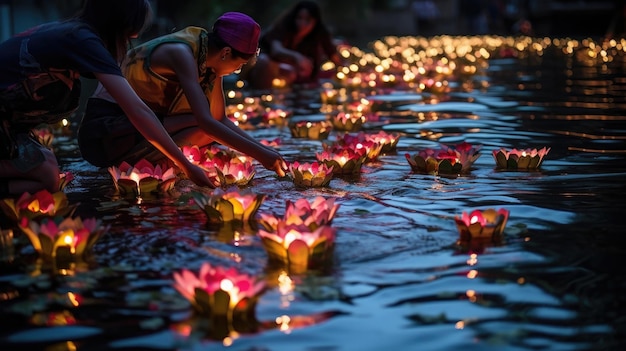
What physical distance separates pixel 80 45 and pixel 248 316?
197 centimetres

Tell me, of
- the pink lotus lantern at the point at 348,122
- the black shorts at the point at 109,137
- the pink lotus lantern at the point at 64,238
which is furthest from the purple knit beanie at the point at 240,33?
the pink lotus lantern at the point at 348,122

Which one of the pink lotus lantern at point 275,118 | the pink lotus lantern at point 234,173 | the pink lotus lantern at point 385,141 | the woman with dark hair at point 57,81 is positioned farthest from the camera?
the pink lotus lantern at point 275,118

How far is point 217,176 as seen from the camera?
215 inches

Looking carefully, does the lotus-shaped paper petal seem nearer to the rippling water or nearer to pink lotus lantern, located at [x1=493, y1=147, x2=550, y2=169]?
the rippling water

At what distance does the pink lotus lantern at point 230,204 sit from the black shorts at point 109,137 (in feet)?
5.14

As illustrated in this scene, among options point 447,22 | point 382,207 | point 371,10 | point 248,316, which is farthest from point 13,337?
point 447,22

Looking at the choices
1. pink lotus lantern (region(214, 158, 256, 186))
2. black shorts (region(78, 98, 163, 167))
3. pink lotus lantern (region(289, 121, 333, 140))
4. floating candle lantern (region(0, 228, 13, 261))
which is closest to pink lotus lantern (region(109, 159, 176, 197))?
pink lotus lantern (region(214, 158, 256, 186))

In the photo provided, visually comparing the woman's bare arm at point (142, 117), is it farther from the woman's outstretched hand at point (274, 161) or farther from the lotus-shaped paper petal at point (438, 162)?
the lotus-shaped paper petal at point (438, 162)

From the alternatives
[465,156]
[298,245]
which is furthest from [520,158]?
[298,245]

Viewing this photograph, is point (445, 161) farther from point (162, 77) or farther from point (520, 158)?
point (162, 77)

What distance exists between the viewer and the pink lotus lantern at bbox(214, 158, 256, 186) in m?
5.43

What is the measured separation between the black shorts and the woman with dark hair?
0.81m

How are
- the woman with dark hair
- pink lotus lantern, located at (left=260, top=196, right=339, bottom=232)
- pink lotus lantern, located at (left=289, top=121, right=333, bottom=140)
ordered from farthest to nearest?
pink lotus lantern, located at (left=289, top=121, right=333, bottom=140), the woman with dark hair, pink lotus lantern, located at (left=260, top=196, right=339, bottom=232)

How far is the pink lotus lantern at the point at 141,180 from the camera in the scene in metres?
5.19
